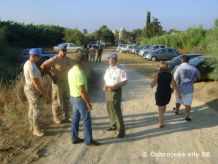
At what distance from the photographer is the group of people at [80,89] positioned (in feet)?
25.9

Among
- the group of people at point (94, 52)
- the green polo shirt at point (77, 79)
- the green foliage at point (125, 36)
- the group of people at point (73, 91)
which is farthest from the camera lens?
the green foliage at point (125, 36)

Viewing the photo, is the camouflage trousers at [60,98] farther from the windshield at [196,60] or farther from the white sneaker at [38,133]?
the windshield at [196,60]

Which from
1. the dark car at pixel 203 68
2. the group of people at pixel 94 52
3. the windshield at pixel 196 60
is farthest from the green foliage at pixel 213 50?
the group of people at pixel 94 52

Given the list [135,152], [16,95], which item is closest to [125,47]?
[16,95]

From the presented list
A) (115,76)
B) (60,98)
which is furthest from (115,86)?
(60,98)

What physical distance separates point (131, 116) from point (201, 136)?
8.28 feet

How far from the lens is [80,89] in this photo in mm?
7695

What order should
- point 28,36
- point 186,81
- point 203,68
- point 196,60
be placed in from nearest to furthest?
point 186,81 < point 203,68 < point 196,60 < point 28,36

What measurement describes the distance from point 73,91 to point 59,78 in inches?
66.8

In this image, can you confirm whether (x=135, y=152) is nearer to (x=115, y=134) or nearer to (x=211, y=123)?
(x=115, y=134)

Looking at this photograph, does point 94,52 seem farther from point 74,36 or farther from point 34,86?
point 34,86

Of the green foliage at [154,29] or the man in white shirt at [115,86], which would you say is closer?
the man in white shirt at [115,86]

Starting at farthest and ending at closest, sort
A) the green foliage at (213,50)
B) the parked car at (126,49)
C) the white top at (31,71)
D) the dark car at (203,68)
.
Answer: the parked car at (126,49) < the dark car at (203,68) < the green foliage at (213,50) < the white top at (31,71)

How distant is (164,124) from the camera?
9.89 metres
